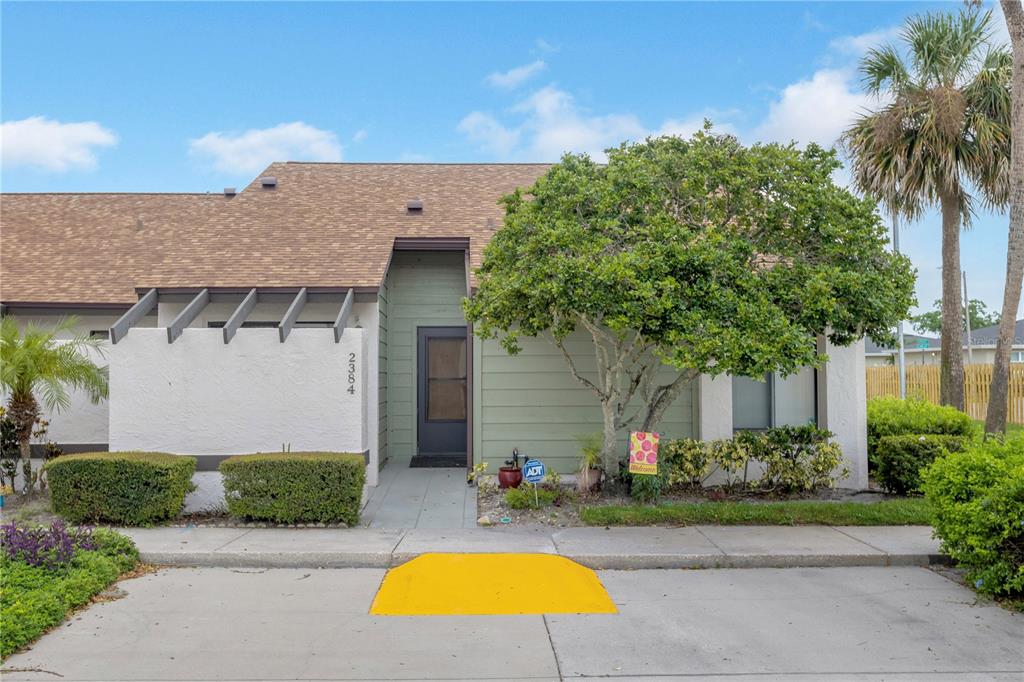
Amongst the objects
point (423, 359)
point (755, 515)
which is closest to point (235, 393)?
point (423, 359)

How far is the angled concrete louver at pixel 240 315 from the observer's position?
9812 mm

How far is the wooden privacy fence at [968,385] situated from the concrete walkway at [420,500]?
15.8 meters

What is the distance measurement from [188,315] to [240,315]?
0.68 meters

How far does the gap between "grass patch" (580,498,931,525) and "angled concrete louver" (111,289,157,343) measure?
21.0ft

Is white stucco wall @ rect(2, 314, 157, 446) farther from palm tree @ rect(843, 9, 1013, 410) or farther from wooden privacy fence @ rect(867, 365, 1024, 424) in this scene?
wooden privacy fence @ rect(867, 365, 1024, 424)

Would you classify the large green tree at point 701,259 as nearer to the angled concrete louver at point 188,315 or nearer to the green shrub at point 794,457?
the green shrub at point 794,457

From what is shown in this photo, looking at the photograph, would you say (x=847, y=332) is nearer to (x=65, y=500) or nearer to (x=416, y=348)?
(x=416, y=348)

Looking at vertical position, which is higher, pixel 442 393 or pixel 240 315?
pixel 240 315

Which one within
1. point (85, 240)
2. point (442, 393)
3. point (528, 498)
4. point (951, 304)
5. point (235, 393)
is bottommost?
point (528, 498)

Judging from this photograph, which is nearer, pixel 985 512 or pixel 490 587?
pixel 985 512

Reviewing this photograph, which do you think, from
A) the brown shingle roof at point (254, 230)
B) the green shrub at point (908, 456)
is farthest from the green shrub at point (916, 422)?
the brown shingle roof at point (254, 230)

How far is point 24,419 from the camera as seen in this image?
989cm

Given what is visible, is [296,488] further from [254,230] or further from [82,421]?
[254,230]

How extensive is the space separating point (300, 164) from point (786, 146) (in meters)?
10.7
